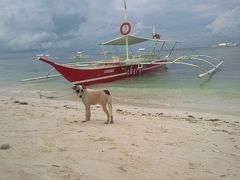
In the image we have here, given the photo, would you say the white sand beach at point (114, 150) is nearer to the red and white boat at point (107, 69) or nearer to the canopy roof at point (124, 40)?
the red and white boat at point (107, 69)

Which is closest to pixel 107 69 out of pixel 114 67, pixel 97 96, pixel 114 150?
pixel 114 67

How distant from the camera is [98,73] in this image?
50.5 feet

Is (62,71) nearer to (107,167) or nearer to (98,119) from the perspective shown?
(98,119)

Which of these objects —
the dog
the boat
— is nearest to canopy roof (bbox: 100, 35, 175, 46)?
the boat

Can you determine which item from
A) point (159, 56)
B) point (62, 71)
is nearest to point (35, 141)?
point (62, 71)

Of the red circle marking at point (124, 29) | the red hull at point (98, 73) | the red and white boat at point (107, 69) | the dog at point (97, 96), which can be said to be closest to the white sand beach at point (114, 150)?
the dog at point (97, 96)

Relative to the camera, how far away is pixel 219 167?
3283mm

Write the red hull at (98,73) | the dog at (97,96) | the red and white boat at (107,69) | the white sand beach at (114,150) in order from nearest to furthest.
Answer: the white sand beach at (114,150), the dog at (97,96), the red hull at (98,73), the red and white boat at (107,69)

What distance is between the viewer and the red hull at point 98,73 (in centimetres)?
1395

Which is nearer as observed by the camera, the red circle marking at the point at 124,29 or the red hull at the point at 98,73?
the red hull at the point at 98,73

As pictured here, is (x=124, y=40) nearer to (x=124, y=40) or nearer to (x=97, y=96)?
(x=124, y=40)

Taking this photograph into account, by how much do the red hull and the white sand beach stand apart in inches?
303

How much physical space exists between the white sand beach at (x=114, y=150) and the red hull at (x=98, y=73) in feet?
25.2

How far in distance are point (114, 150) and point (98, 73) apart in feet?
39.2
